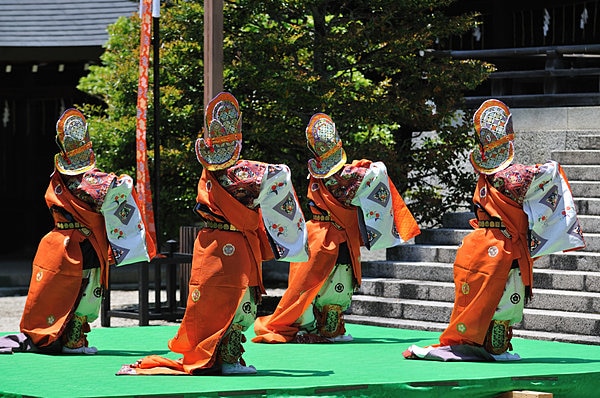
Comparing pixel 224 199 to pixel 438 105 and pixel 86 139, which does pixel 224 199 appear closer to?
pixel 86 139

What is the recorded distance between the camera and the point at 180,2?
47.2ft

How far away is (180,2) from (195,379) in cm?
711

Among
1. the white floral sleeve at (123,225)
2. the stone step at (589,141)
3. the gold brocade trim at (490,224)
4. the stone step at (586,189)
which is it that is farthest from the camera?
the stone step at (589,141)

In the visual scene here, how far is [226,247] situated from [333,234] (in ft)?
7.74

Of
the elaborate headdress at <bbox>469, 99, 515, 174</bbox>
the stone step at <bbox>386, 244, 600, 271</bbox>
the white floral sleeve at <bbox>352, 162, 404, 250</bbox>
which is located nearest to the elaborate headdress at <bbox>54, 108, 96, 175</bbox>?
the white floral sleeve at <bbox>352, 162, 404, 250</bbox>

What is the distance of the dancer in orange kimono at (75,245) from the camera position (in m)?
9.56

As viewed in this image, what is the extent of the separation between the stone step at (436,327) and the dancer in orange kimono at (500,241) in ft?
2.87

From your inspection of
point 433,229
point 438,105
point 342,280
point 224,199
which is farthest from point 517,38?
point 224,199

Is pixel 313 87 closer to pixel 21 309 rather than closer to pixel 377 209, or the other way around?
pixel 377 209

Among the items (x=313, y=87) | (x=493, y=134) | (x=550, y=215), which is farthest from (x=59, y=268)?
(x=313, y=87)

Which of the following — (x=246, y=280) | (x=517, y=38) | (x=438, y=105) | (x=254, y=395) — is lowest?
(x=254, y=395)

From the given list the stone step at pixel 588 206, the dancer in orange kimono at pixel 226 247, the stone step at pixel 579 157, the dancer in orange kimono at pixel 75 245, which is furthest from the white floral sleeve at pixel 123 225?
the stone step at pixel 579 157

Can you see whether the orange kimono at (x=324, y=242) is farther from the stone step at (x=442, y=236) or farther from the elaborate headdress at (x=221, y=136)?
the stone step at (x=442, y=236)

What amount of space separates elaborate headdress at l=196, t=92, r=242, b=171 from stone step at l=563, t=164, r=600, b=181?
5576mm
